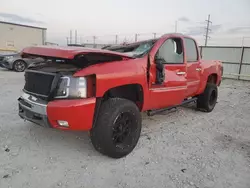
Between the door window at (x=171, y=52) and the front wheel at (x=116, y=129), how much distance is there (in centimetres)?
118

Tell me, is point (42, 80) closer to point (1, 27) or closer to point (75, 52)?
point (75, 52)

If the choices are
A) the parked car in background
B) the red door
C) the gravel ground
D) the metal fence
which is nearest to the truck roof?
the red door

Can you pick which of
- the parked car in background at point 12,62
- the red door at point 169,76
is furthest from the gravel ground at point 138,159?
the parked car in background at point 12,62

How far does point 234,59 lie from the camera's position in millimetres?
14844

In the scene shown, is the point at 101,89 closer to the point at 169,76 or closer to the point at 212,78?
the point at 169,76

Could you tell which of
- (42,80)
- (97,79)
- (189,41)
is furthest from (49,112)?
(189,41)

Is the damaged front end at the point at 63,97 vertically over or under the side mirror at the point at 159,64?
under

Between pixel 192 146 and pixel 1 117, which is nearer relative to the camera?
pixel 192 146

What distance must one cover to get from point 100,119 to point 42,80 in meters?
0.95

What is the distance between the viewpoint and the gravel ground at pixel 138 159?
8.32 feet

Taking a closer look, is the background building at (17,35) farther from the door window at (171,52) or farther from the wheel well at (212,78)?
the door window at (171,52)

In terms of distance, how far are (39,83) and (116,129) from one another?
123 centimetres

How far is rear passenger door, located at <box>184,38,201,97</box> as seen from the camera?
4570 mm

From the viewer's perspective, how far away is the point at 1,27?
75.9 feet
